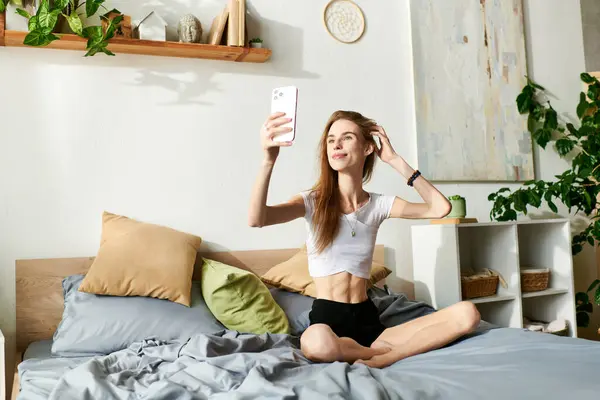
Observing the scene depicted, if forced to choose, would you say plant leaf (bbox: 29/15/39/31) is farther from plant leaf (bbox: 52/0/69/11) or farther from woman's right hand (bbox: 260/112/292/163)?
woman's right hand (bbox: 260/112/292/163)

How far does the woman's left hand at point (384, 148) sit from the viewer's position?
2.28m

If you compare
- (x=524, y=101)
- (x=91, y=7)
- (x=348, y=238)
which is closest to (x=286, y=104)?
(x=348, y=238)

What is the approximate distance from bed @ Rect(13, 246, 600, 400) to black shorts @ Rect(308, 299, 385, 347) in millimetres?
150

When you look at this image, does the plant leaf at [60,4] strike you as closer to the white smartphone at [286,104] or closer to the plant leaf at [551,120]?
the white smartphone at [286,104]

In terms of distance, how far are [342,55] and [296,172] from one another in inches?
25.9

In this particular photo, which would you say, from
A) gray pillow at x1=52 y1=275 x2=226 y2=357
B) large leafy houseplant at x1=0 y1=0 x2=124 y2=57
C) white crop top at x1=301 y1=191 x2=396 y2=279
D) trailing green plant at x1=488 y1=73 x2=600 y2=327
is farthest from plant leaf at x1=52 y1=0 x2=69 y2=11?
trailing green plant at x1=488 y1=73 x2=600 y2=327

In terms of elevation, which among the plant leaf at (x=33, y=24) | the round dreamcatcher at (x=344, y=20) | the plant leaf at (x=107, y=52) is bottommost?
the plant leaf at (x=107, y=52)

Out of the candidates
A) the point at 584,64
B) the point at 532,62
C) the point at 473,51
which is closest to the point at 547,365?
the point at 473,51

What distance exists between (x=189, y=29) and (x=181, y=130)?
1.45 feet

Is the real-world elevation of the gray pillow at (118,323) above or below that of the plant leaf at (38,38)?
below

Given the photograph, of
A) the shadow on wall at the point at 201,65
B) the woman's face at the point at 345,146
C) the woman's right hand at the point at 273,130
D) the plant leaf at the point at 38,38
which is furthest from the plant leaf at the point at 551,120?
the plant leaf at the point at 38,38

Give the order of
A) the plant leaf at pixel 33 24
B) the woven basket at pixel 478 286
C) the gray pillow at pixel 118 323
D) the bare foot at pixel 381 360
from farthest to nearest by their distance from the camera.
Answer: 1. the woven basket at pixel 478 286
2. the plant leaf at pixel 33 24
3. the gray pillow at pixel 118 323
4. the bare foot at pixel 381 360

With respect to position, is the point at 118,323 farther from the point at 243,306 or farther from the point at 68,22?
the point at 68,22

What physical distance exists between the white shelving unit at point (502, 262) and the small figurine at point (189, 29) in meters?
1.40
